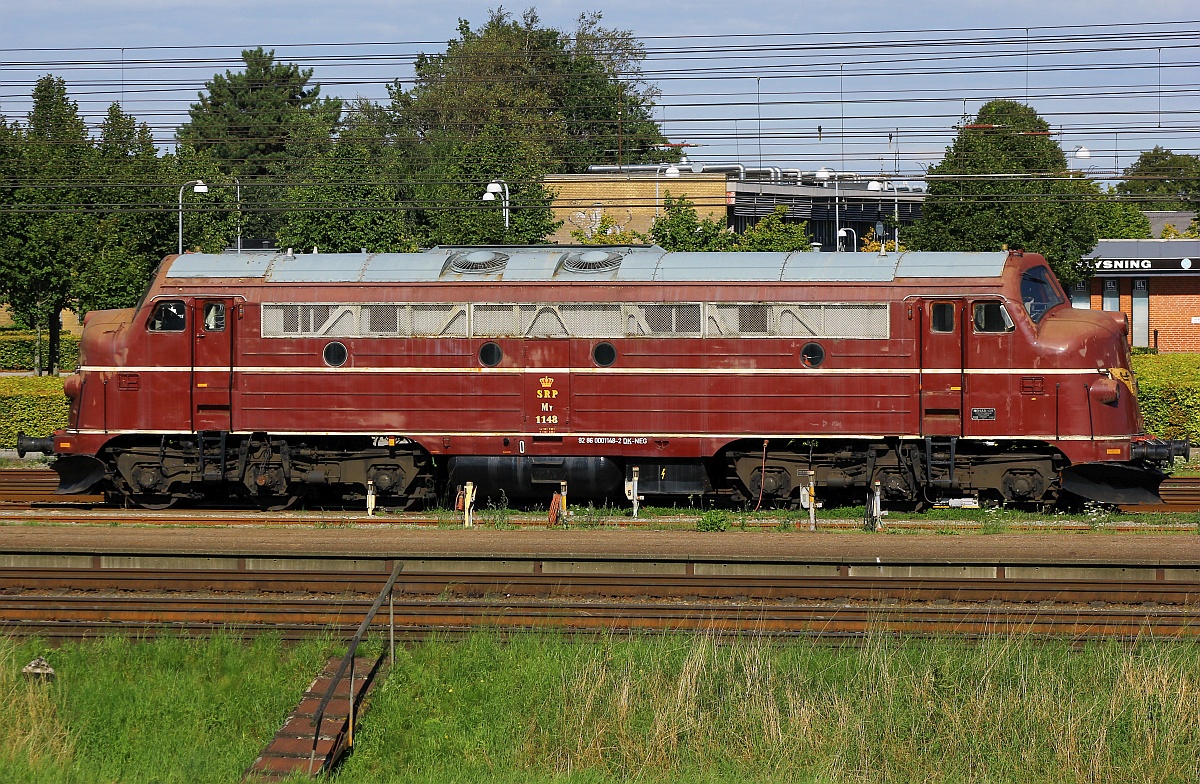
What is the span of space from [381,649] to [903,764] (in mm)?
6155

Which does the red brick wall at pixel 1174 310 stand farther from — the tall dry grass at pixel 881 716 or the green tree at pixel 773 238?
the tall dry grass at pixel 881 716

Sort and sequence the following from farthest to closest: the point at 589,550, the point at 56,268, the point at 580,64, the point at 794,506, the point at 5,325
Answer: the point at 580,64 < the point at 5,325 < the point at 56,268 < the point at 794,506 < the point at 589,550

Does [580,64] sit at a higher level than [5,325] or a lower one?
higher

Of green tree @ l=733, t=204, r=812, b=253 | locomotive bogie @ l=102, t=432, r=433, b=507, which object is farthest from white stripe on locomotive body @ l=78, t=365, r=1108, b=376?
green tree @ l=733, t=204, r=812, b=253

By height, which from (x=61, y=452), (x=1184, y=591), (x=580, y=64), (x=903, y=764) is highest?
(x=580, y=64)

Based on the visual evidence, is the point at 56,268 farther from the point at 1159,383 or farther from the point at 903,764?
the point at 903,764

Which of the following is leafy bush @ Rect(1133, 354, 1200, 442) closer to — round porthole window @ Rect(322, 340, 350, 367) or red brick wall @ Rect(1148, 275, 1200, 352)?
round porthole window @ Rect(322, 340, 350, 367)

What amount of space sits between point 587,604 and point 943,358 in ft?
29.8

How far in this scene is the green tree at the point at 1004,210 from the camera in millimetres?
48562

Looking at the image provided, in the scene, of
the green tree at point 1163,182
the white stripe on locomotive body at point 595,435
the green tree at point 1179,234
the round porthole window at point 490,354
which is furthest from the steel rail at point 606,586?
the green tree at point 1163,182

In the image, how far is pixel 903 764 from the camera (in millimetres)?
12484

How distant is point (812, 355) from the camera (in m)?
22.4

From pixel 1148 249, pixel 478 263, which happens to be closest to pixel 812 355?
pixel 478 263

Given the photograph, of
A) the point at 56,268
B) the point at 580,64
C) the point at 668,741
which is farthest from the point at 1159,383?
the point at 580,64
